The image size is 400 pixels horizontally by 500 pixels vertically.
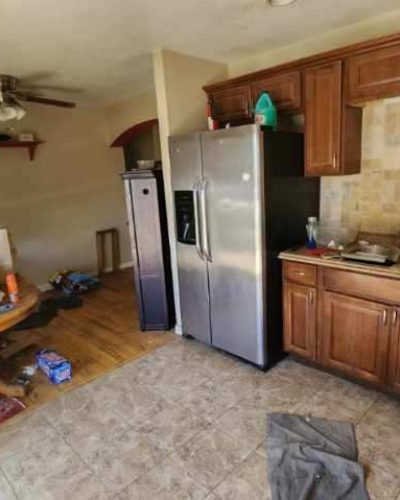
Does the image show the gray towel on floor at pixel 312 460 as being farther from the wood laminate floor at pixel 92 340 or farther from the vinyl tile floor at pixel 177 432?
the wood laminate floor at pixel 92 340

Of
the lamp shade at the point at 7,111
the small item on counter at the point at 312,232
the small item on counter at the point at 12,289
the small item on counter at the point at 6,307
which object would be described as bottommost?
the small item on counter at the point at 6,307

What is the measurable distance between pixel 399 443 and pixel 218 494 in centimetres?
103

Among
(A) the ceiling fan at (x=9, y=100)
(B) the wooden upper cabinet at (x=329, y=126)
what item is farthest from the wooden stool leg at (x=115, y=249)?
(B) the wooden upper cabinet at (x=329, y=126)

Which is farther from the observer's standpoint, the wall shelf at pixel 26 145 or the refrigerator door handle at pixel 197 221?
the wall shelf at pixel 26 145

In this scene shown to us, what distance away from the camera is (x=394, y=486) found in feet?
5.51

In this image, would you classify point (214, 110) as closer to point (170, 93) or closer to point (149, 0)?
point (170, 93)

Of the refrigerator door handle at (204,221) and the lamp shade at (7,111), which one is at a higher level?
the lamp shade at (7,111)

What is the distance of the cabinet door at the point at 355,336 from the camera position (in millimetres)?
2199

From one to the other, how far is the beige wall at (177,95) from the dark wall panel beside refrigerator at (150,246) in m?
0.14

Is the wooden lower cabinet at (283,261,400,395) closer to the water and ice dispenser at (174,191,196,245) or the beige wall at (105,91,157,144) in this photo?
the water and ice dispenser at (174,191,196,245)

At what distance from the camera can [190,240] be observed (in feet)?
9.42

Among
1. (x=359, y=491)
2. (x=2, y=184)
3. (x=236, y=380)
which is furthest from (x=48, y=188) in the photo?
(x=359, y=491)

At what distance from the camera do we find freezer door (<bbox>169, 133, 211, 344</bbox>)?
8.86 feet

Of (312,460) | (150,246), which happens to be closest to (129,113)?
(150,246)
